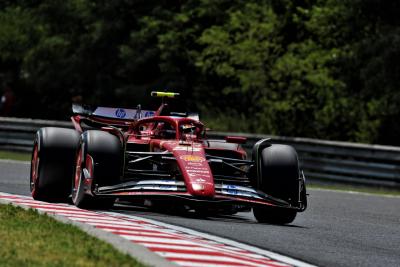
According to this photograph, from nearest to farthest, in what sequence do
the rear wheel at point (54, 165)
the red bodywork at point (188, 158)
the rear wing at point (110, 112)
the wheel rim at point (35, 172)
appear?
the red bodywork at point (188, 158) → the rear wheel at point (54, 165) → the wheel rim at point (35, 172) → the rear wing at point (110, 112)

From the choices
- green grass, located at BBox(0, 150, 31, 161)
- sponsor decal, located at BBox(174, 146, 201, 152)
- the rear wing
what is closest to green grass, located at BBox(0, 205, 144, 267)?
sponsor decal, located at BBox(174, 146, 201, 152)

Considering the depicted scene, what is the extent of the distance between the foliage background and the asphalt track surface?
1121 cm

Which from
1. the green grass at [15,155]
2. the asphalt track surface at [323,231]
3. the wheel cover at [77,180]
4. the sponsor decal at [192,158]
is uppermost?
the green grass at [15,155]

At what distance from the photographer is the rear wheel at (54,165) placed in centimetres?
1384

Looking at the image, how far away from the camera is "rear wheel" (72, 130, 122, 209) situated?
12.9 m

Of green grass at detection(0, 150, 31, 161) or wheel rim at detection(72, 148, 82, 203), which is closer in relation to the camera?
wheel rim at detection(72, 148, 82, 203)

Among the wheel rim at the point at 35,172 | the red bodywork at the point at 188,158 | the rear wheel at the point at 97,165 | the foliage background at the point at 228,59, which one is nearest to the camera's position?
the red bodywork at the point at 188,158

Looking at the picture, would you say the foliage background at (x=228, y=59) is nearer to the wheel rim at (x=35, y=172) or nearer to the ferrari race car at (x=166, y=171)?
the wheel rim at (x=35, y=172)

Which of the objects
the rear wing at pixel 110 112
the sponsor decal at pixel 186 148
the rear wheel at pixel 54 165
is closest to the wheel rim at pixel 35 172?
the rear wheel at pixel 54 165

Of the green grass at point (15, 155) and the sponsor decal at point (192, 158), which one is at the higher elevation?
the green grass at point (15, 155)

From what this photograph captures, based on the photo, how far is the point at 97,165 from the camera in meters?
12.9

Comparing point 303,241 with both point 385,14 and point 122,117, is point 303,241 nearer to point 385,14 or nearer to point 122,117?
point 122,117

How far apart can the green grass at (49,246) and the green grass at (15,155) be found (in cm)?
1575

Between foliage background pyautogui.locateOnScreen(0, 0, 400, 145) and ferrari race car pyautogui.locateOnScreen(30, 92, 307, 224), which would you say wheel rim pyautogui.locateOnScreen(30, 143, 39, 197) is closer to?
ferrari race car pyautogui.locateOnScreen(30, 92, 307, 224)
